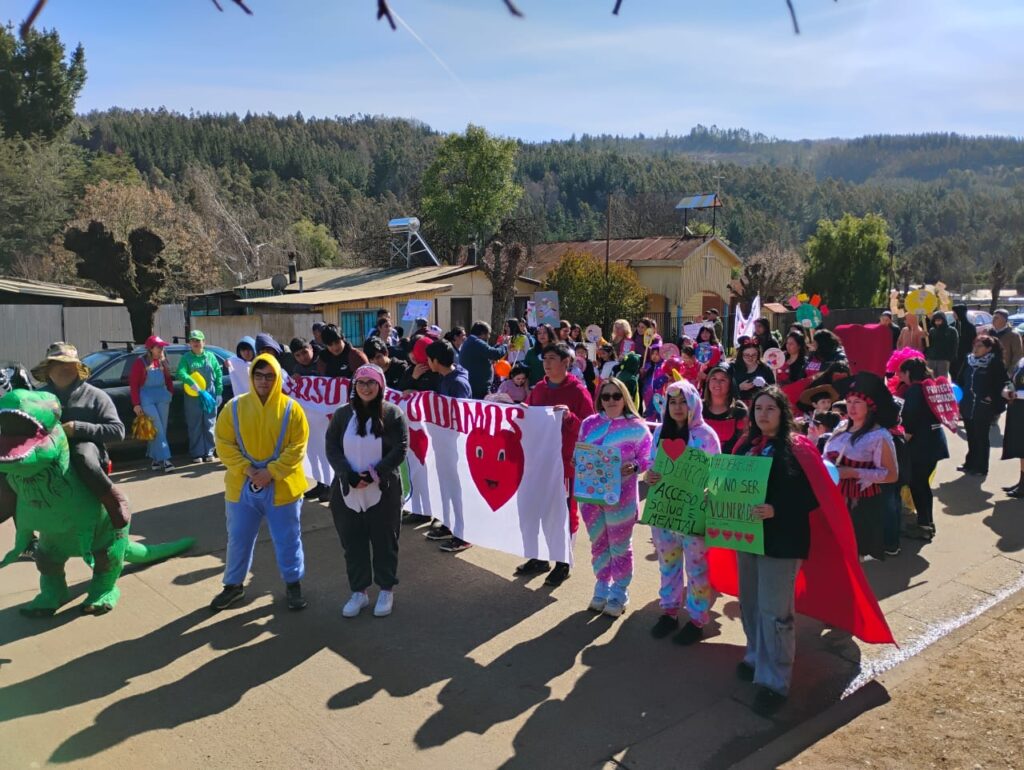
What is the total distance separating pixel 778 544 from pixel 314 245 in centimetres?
6357

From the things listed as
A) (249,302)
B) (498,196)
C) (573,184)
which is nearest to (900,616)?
(249,302)

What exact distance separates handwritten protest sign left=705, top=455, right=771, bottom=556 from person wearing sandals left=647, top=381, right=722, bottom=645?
1.08 ft

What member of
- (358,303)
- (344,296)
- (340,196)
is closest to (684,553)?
(358,303)

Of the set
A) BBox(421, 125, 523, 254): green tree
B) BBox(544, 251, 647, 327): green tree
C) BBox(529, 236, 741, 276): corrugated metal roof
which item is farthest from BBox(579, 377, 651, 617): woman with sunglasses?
BBox(421, 125, 523, 254): green tree

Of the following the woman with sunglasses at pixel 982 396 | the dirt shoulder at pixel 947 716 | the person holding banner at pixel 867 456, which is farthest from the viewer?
the woman with sunglasses at pixel 982 396

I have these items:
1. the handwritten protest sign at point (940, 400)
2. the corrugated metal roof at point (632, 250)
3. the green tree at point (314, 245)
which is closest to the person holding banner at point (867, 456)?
the handwritten protest sign at point (940, 400)

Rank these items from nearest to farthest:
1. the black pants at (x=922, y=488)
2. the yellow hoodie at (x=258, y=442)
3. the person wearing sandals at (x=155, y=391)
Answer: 1. the yellow hoodie at (x=258, y=442)
2. the black pants at (x=922, y=488)
3. the person wearing sandals at (x=155, y=391)

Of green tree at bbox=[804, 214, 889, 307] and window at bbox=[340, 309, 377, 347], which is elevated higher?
green tree at bbox=[804, 214, 889, 307]

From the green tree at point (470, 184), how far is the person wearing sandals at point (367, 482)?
33.8 metres

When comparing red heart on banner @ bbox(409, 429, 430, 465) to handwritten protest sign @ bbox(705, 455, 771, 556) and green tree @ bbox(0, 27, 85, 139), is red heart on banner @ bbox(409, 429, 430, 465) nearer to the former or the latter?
handwritten protest sign @ bbox(705, 455, 771, 556)

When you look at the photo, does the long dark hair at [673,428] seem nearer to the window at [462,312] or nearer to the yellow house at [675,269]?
the window at [462,312]

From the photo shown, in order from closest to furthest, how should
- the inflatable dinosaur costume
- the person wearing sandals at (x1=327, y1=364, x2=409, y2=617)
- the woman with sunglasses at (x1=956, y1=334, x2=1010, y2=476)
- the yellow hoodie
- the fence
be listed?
the inflatable dinosaur costume, the person wearing sandals at (x1=327, y1=364, x2=409, y2=617), the yellow hoodie, the woman with sunglasses at (x1=956, y1=334, x2=1010, y2=476), the fence

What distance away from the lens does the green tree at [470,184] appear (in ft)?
123

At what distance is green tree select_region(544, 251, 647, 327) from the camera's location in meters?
28.2
